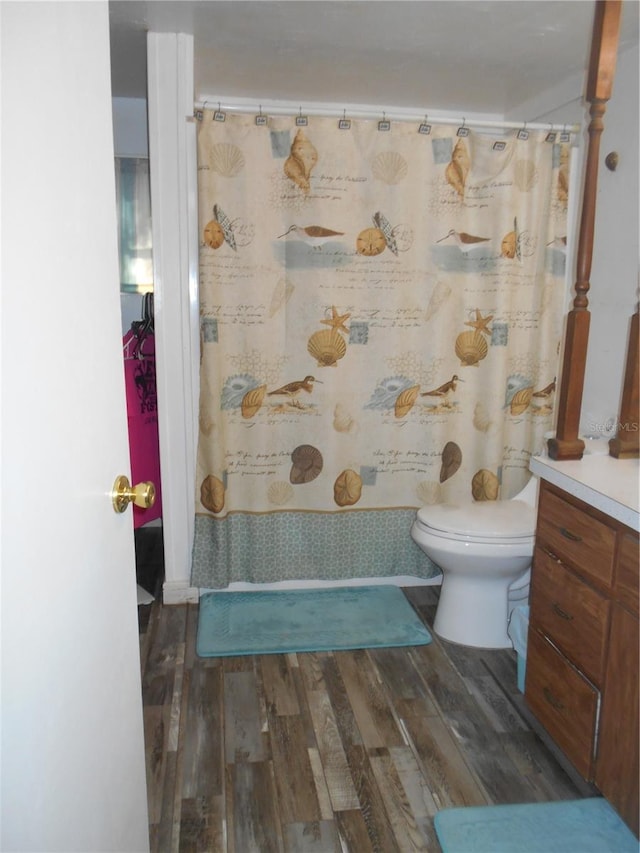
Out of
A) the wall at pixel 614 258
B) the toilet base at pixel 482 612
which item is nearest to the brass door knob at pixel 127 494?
the toilet base at pixel 482 612

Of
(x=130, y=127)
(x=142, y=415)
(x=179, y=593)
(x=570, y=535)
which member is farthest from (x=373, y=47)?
(x=179, y=593)

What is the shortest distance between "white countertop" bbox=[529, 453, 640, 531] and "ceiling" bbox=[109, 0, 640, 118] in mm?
1445

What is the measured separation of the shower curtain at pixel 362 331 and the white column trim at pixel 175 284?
0.07 m

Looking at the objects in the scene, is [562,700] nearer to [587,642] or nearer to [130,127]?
[587,642]

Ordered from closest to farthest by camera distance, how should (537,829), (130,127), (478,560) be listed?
(537,829) < (478,560) < (130,127)

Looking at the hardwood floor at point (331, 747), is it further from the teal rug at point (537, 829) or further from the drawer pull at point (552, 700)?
the drawer pull at point (552, 700)

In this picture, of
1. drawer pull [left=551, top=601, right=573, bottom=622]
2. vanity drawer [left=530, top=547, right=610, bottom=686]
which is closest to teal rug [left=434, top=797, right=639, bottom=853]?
vanity drawer [left=530, top=547, right=610, bottom=686]

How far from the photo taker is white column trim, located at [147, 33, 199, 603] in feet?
7.86

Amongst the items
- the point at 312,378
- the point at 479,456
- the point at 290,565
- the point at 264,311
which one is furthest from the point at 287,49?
the point at 290,565

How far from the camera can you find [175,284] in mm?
2527

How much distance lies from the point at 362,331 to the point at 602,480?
1230mm

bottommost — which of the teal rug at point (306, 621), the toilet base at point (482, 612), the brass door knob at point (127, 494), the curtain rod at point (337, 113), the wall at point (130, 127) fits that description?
the teal rug at point (306, 621)

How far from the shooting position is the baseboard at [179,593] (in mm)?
2744

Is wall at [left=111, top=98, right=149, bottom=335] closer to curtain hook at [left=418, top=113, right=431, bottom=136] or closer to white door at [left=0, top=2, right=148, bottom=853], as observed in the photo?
curtain hook at [left=418, top=113, right=431, bottom=136]
